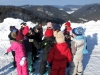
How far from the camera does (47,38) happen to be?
6180 millimetres

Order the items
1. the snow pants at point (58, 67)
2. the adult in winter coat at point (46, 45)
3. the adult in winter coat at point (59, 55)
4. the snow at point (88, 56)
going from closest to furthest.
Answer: the adult in winter coat at point (59, 55) < the snow pants at point (58, 67) < the adult in winter coat at point (46, 45) < the snow at point (88, 56)

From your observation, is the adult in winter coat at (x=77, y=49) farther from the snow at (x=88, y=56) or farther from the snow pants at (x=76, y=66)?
the snow at (x=88, y=56)

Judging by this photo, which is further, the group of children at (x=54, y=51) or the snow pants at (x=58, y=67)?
the snow pants at (x=58, y=67)

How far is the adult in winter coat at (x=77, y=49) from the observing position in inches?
231

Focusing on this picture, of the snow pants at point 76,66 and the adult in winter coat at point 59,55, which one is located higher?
the adult in winter coat at point 59,55

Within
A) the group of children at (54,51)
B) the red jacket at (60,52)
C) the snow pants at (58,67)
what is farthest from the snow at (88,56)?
the red jacket at (60,52)

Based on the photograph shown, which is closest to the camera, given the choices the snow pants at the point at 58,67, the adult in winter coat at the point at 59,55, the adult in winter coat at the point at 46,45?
the adult in winter coat at the point at 59,55

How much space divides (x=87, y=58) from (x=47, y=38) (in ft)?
9.40

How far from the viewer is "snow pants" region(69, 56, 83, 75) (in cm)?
606

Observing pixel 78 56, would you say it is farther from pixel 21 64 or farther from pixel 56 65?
pixel 21 64

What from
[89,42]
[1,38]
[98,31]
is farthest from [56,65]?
[98,31]

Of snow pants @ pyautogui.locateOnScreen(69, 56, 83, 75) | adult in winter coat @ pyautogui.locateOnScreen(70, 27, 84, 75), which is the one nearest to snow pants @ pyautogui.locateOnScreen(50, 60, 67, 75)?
adult in winter coat @ pyautogui.locateOnScreen(70, 27, 84, 75)

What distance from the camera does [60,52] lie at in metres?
5.26

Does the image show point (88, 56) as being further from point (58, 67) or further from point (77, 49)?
point (58, 67)
